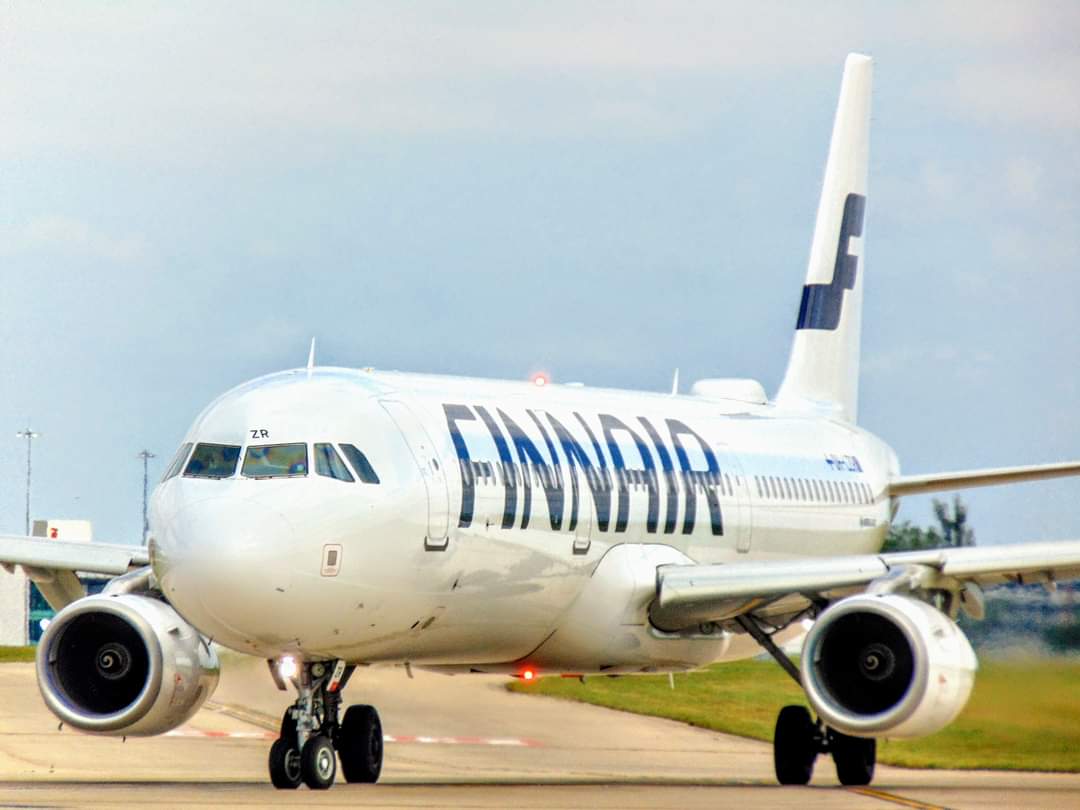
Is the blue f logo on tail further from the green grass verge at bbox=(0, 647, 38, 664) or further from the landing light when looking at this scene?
the green grass verge at bbox=(0, 647, 38, 664)

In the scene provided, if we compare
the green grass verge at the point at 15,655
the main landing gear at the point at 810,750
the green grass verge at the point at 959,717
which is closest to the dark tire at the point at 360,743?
the main landing gear at the point at 810,750

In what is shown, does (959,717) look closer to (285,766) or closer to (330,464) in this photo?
(285,766)

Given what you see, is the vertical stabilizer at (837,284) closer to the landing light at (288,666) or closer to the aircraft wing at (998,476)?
the aircraft wing at (998,476)

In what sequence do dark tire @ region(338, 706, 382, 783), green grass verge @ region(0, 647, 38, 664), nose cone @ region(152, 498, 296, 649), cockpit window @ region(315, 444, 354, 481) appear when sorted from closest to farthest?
nose cone @ region(152, 498, 296, 649), cockpit window @ region(315, 444, 354, 481), dark tire @ region(338, 706, 382, 783), green grass verge @ region(0, 647, 38, 664)

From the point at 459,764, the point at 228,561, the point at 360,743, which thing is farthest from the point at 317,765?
the point at 459,764

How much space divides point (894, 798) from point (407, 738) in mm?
10931

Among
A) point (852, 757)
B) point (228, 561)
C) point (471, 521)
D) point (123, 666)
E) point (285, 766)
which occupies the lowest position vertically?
point (852, 757)

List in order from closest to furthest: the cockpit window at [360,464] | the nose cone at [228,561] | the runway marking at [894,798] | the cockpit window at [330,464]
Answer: the nose cone at [228,561], the cockpit window at [330,464], the runway marking at [894,798], the cockpit window at [360,464]

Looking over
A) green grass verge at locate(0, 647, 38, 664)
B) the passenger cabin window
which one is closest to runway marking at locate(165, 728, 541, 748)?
the passenger cabin window

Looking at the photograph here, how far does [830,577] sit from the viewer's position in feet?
75.6

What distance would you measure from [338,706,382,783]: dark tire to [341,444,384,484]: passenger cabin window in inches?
139

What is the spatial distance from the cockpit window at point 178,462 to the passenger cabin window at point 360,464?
55.1 inches

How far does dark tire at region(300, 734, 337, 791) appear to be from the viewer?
21000mm

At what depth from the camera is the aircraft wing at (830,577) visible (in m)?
22.2
